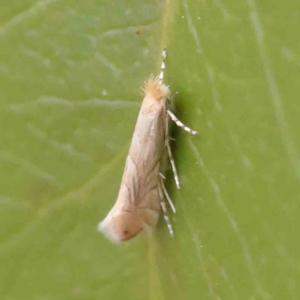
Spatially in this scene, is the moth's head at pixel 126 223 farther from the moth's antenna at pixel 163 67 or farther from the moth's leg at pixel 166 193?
the moth's antenna at pixel 163 67

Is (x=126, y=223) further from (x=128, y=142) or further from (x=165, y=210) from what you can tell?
(x=128, y=142)

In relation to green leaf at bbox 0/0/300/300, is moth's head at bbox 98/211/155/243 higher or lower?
lower

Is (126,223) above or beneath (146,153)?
beneath

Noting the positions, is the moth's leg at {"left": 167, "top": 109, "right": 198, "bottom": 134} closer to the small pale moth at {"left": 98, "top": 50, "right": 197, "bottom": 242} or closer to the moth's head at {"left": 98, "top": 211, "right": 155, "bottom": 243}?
the small pale moth at {"left": 98, "top": 50, "right": 197, "bottom": 242}

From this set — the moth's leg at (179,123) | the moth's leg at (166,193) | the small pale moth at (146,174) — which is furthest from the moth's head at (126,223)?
the moth's leg at (179,123)

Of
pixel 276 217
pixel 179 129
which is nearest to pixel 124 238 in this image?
pixel 179 129

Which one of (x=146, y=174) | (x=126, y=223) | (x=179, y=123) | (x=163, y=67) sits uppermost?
(x=163, y=67)

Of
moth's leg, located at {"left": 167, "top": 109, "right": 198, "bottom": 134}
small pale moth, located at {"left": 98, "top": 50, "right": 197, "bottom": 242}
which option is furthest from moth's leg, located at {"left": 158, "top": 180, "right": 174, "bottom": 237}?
moth's leg, located at {"left": 167, "top": 109, "right": 198, "bottom": 134}

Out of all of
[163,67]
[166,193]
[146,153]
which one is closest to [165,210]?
[166,193]

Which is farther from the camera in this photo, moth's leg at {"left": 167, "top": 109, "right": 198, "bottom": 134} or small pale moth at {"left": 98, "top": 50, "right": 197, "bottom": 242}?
small pale moth at {"left": 98, "top": 50, "right": 197, "bottom": 242}
